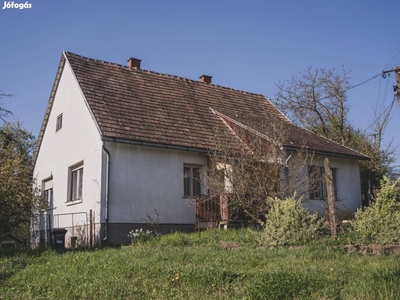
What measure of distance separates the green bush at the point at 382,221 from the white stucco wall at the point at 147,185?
709 centimetres

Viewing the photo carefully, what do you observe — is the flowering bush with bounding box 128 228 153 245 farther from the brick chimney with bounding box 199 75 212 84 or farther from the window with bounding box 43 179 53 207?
the brick chimney with bounding box 199 75 212 84

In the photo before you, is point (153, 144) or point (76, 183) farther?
point (76, 183)

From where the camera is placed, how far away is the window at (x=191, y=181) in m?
17.1

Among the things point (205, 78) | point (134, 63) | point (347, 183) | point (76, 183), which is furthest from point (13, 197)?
point (347, 183)

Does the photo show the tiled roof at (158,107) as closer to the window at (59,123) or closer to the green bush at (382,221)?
the window at (59,123)

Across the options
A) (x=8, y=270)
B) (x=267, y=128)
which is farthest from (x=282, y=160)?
(x=8, y=270)

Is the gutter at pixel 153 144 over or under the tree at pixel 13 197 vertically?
over

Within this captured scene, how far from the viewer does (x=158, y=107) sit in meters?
18.7

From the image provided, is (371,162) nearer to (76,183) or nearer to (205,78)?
(205,78)

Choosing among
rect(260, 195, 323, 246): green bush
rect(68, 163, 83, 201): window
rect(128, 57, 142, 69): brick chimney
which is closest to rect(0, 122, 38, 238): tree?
rect(68, 163, 83, 201): window

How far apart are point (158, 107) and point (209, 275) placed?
1220 cm

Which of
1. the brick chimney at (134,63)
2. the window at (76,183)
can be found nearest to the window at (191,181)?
the window at (76,183)

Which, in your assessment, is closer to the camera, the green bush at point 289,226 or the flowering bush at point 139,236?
the green bush at point 289,226

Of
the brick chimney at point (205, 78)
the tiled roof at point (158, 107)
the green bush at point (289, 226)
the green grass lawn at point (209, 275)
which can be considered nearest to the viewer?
the green grass lawn at point (209, 275)
